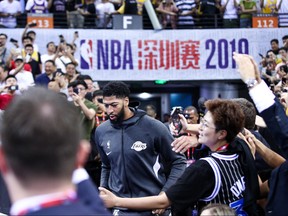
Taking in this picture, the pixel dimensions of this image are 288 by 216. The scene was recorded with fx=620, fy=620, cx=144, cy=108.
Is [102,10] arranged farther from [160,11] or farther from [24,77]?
[24,77]

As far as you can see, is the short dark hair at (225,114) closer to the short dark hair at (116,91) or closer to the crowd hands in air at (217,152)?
the crowd hands in air at (217,152)

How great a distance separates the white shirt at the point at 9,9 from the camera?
16.1 metres

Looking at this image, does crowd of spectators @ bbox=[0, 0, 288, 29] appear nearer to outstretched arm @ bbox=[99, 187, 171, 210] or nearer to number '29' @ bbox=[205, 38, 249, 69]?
number '29' @ bbox=[205, 38, 249, 69]

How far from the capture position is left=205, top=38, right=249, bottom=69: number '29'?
1711cm

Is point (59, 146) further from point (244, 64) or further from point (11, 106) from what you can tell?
point (244, 64)

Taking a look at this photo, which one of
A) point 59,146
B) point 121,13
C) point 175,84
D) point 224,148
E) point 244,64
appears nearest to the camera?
point 59,146

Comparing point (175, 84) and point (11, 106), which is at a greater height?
point (11, 106)

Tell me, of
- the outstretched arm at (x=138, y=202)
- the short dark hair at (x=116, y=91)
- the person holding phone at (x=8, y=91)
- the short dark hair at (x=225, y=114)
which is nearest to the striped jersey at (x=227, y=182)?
the short dark hair at (x=225, y=114)

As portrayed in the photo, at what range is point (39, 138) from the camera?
1.64 m

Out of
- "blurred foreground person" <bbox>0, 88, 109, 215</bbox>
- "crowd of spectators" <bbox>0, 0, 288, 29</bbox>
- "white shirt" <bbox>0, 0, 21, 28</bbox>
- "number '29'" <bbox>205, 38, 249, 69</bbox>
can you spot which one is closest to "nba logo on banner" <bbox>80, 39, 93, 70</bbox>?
"crowd of spectators" <bbox>0, 0, 288, 29</bbox>

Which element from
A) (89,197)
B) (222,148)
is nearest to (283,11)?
(222,148)

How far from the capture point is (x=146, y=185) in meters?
5.37

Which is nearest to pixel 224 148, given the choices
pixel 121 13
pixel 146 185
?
pixel 146 185

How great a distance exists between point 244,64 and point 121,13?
14.0m
